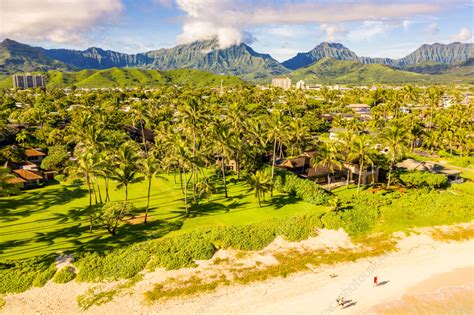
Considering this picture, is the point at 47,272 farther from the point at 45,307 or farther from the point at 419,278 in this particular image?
the point at 419,278

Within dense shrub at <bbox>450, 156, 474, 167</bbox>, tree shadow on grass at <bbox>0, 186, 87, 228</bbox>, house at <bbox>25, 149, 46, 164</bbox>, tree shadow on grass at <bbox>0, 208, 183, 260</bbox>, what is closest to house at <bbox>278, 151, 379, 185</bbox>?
tree shadow on grass at <bbox>0, 208, 183, 260</bbox>

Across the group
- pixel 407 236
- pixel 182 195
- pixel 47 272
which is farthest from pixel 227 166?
pixel 47 272

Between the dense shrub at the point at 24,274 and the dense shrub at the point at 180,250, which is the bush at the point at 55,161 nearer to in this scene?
the dense shrub at the point at 24,274

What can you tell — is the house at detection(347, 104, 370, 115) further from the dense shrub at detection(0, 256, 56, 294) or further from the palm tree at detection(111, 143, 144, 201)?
the dense shrub at detection(0, 256, 56, 294)

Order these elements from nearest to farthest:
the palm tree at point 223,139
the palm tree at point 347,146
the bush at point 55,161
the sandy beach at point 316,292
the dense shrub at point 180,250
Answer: the sandy beach at point 316,292, the dense shrub at point 180,250, the palm tree at point 223,139, the palm tree at point 347,146, the bush at point 55,161

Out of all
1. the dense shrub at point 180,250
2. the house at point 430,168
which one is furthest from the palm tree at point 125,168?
the house at point 430,168

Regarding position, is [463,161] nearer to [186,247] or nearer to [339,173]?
[339,173]
